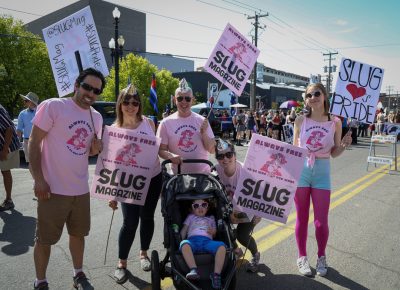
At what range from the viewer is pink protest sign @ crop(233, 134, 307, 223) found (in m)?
3.71

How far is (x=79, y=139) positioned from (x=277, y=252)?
2.75m

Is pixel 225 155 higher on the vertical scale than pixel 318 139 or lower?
lower

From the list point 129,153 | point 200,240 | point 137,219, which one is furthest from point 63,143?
point 200,240

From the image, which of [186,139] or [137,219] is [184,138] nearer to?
[186,139]

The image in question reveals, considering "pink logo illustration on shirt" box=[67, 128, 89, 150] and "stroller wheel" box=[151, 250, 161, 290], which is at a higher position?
"pink logo illustration on shirt" box=[67, 128, 89, 150]

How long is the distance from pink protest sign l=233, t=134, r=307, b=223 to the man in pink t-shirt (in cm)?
162

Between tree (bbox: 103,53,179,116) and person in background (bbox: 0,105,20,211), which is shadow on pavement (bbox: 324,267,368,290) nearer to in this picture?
person in background (bbox: 0,105,20,211)

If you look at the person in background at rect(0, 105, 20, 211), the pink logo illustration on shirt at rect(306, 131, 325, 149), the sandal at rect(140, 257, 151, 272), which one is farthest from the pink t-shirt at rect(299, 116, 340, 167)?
the person in background at rect(0, 105, 20, 211)

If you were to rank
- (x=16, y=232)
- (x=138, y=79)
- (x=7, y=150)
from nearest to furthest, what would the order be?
(x=16, y=232)
(x=7, y=150)
(x=138, y=79)

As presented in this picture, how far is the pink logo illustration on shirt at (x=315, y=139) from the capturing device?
12.5 feet

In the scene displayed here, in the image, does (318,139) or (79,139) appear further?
(318,139)

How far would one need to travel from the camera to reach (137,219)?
3656 mm

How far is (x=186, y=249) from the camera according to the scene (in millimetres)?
2977

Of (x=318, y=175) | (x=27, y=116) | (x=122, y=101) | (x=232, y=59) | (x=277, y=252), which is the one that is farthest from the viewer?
(x=27, y=116)
